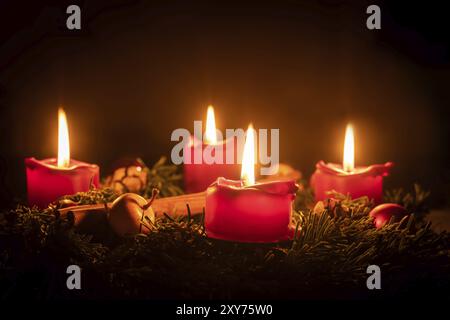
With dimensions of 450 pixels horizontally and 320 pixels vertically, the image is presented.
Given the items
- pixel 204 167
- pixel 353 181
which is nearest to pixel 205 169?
pixel 204 167

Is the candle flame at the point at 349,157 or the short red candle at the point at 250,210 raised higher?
the candle flame at the point at 349,157

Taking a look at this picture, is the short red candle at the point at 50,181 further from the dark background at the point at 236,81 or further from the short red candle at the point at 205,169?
the dark background at the point at 236,81

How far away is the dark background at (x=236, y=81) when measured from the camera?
2068 mm

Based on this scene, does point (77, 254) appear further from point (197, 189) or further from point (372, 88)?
point (372, 88)

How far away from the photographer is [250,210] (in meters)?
1.32

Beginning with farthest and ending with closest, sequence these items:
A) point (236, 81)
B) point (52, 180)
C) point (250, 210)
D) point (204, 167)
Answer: point (236, 81) → point (204, 167) → point (52, 180) → point (250, 210)

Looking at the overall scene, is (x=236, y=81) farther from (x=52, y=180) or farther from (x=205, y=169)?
(x=52, y=180)

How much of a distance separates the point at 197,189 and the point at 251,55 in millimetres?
652

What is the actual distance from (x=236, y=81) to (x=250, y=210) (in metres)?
0.96

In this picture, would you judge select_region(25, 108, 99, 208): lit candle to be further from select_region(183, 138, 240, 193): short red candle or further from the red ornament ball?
→ the red ornament ball

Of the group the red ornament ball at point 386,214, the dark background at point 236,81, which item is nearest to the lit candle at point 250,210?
the red ornament ball at point 386,214
